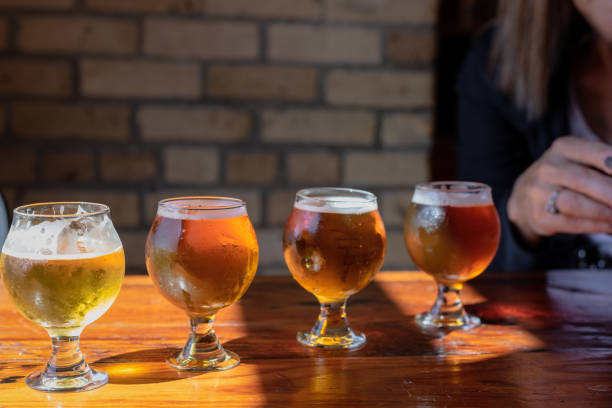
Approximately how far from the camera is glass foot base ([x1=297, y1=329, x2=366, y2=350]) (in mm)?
715

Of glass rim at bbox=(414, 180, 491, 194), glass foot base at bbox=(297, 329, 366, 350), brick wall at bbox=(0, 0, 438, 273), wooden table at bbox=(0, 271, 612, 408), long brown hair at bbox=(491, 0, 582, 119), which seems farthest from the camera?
brick wall at bbox=(0, 0, 438, 273)

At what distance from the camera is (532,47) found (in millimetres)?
1468

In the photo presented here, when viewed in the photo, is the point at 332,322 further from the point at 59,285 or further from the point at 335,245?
the point at 59,285

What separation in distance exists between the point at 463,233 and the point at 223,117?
3.90 ft

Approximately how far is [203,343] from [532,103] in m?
1.06

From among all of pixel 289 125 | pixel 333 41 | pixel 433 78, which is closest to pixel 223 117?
pixel 289 125

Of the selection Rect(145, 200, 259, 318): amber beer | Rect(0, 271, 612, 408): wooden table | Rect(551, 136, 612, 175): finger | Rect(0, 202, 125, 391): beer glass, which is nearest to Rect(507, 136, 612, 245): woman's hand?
Rect(551, 136, 612, 175): finger

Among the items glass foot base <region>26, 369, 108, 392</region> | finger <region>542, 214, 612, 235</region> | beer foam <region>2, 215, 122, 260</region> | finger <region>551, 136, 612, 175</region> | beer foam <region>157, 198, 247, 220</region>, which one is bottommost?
glass foot base <region>26, 369, 108, 392</region>

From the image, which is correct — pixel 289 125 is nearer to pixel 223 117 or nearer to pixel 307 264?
pixel 223 117

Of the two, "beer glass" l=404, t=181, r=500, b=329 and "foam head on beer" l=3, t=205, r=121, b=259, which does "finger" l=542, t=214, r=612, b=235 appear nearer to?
"beer glass" l=404, t=181, r=500, b=329

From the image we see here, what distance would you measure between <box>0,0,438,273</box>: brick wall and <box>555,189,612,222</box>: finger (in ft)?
2.91

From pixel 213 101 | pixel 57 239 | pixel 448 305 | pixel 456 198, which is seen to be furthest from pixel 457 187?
pixel 213 101

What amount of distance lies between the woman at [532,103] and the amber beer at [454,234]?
1.34ft

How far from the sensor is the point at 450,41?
138 inches
